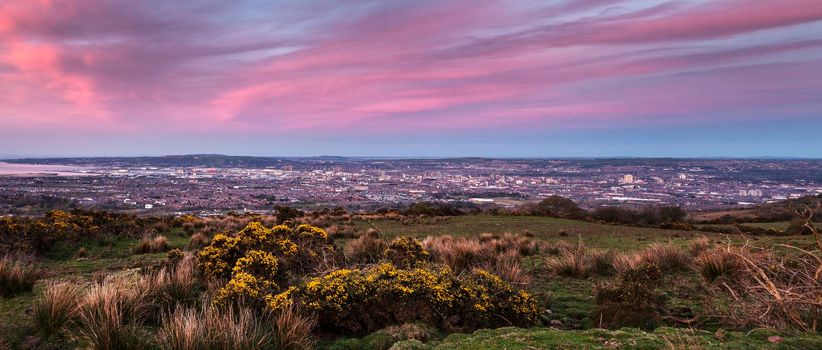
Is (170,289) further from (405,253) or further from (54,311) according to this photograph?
(405,253)

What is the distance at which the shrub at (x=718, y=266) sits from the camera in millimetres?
8359

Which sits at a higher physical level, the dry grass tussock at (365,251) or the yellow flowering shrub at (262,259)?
the yellow flowering shrub at (262,259)

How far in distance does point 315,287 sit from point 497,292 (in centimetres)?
262

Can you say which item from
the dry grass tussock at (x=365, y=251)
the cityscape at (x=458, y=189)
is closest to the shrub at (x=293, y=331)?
the dry grass tussock at (x=365, y=251)

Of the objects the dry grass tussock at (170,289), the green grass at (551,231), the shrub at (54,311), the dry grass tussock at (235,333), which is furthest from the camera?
the green grass at (551,231)

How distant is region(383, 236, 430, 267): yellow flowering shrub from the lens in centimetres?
827

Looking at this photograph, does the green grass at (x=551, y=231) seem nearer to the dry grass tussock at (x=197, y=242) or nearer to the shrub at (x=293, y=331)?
the dry grass tussock at (x=197, y=242)

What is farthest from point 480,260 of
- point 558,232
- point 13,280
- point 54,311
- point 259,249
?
point 558,232

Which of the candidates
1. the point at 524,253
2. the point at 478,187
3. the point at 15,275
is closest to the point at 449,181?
the point at 478,187

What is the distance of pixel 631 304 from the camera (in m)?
5.87

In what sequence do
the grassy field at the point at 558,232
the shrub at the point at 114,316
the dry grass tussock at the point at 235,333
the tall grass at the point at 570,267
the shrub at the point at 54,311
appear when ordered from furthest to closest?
the grassy field at the point at 558,232 → the tall grass at the point at 570,267 → the shrub at the point at 54,311 → the shrub at the point at 114,316 → the dry grass tussock at the point at 235,333

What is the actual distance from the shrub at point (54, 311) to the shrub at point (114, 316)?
0.16 metres

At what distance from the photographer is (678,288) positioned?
26.3 ft

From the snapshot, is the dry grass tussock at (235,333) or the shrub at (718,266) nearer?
the dry grass tussock at (235,333)
